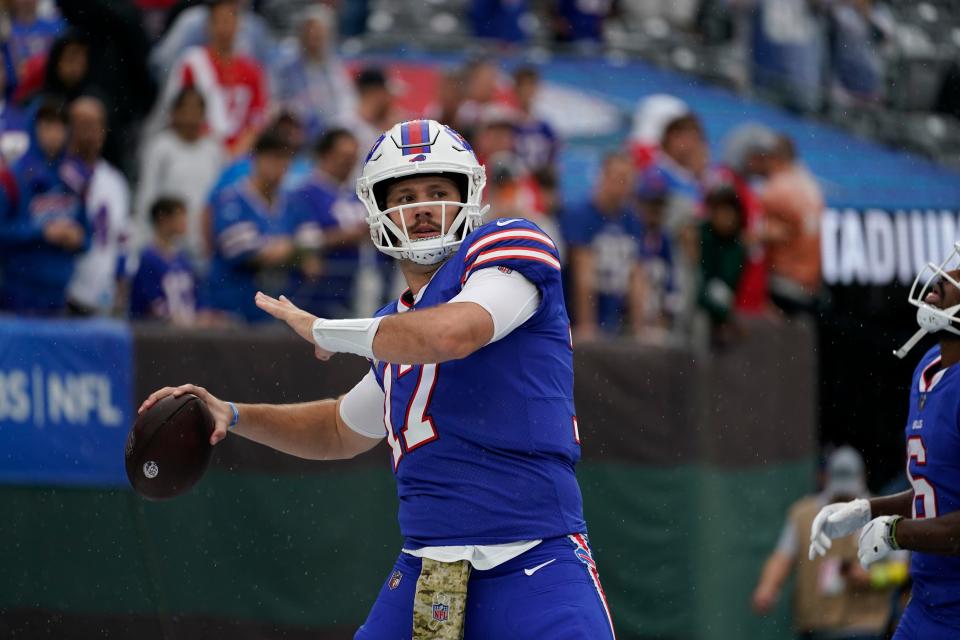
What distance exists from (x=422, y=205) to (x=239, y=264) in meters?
3.99

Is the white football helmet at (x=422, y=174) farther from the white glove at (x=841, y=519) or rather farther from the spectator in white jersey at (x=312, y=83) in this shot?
the spectator in white jersey at (x=312, y=83)

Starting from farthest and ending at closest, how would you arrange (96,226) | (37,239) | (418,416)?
(96,226) < (37,239) < (418,416)

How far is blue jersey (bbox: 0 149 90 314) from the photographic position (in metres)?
8.10

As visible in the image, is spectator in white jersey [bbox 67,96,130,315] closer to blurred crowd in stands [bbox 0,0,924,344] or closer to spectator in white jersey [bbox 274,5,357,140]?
blurred crowd in stands [bbox 0,0,924,344]

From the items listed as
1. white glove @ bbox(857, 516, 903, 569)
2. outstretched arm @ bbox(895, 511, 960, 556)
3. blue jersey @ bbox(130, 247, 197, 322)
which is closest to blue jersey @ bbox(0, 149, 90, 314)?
blue jersey @ bbox(130, 247, 197, 322)

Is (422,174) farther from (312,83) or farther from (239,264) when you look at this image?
(312,83)

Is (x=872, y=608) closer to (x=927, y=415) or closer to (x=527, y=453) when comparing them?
(x=927, y=415)

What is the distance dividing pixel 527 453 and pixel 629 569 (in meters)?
3.82

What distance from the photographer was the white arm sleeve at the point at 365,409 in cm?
473

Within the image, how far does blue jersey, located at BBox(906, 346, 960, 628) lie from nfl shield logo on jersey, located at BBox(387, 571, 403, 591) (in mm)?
1701

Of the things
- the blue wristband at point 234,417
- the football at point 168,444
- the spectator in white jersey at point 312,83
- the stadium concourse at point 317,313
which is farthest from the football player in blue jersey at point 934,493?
the spectator in white jersey at point 312,83

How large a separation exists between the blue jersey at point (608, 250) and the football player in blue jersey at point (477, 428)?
16.0ft

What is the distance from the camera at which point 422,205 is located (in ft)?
14.2

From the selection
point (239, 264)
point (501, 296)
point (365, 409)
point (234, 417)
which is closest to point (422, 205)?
point (501, 296)
